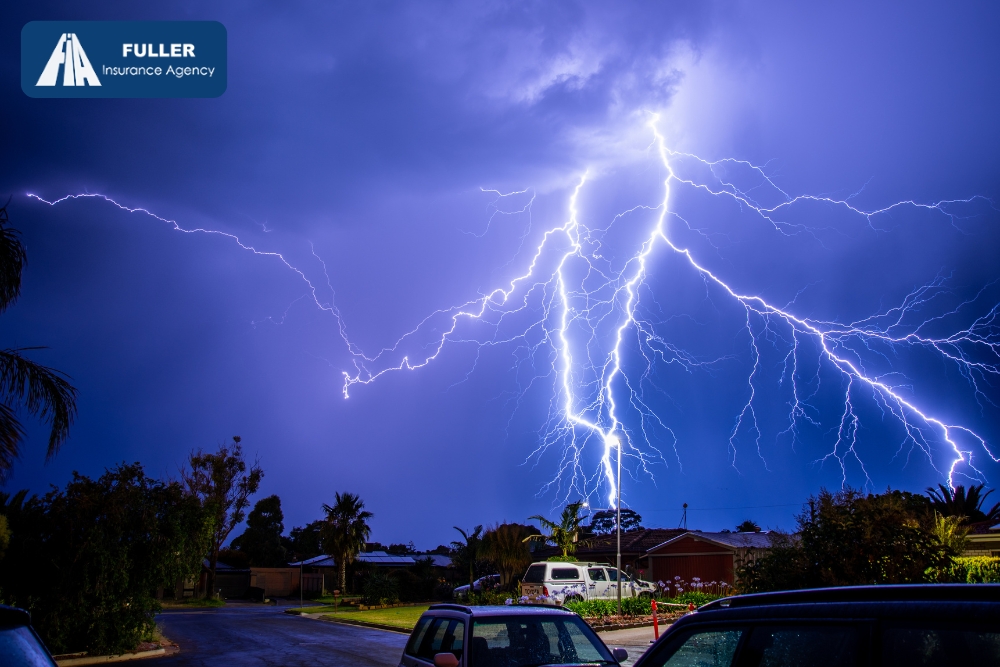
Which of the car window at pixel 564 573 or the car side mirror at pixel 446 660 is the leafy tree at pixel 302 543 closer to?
the car window at pixel 564 573

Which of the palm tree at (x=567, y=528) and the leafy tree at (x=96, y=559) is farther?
the palm tree at (x=567, y=528)

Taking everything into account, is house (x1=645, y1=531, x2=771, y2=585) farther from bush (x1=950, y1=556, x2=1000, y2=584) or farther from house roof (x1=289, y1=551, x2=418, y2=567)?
house roof (x1=289, y1=551, x2=418, y2=567)

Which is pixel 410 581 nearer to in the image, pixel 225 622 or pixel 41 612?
pixel 225 622

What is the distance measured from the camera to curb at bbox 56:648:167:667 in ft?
54.8

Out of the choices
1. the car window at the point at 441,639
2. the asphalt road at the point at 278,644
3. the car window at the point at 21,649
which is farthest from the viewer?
the asphalt road at the point at 278,644

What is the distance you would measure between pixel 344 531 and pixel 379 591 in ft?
42.2

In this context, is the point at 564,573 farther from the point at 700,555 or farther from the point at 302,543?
the point at 302,543

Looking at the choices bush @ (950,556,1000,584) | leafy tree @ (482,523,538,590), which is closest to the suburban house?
leafy tree @ (482,523,538,590)

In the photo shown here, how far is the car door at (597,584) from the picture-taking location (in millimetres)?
25766

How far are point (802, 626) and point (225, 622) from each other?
31.3 meters

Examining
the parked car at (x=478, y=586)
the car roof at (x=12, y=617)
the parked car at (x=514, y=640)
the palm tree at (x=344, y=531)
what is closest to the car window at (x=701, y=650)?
the car roof at (x=12, y=617)

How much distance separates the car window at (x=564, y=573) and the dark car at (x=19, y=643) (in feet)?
76.1

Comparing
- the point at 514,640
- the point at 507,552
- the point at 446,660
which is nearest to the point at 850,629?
the point at 446,660

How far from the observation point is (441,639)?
264 inches
